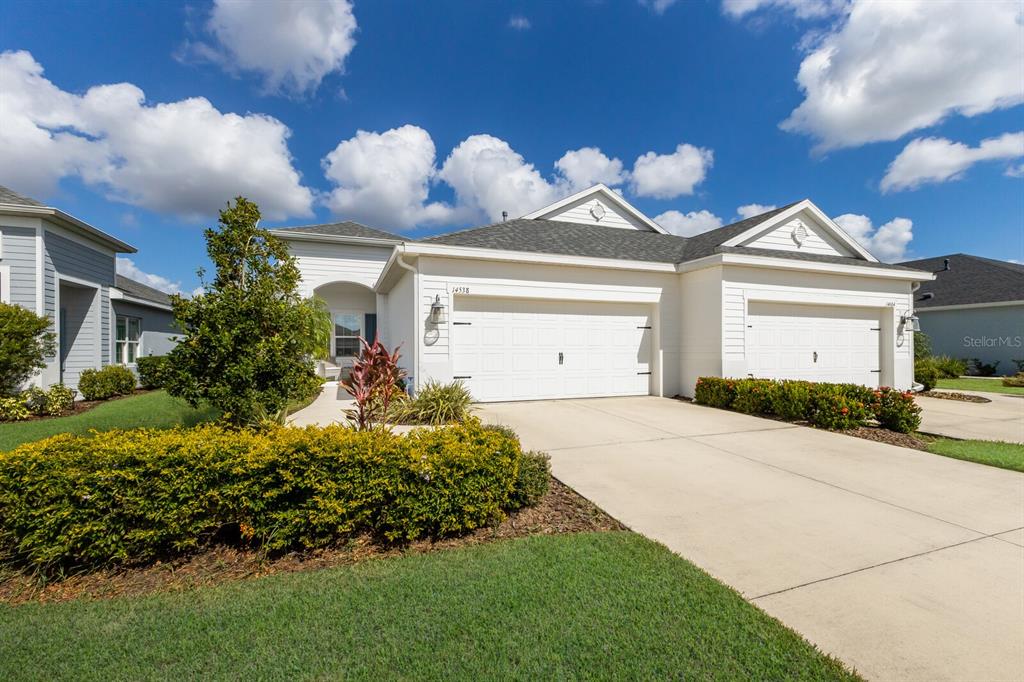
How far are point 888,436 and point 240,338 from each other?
9221 mm

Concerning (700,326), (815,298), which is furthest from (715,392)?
(815,298)

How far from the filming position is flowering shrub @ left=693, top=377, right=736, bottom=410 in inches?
344

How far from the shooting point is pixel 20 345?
8805 millimetres

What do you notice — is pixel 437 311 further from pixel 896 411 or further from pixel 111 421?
pixel 896 411

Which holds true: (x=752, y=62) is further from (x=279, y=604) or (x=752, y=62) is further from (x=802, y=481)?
(x=279, y=604)

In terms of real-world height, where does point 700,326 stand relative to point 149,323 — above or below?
below

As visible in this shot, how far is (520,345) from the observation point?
9461 mm

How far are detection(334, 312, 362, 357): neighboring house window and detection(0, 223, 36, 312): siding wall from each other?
25.0 ft

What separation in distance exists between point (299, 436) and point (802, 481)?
4938mm

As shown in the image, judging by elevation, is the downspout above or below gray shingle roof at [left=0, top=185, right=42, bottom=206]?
below

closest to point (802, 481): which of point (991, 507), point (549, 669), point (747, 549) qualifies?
point (991, 507)

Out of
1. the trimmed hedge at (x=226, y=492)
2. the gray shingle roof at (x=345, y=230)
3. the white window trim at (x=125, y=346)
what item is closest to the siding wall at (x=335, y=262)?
the gray shingle roof at (x=345, y=230)

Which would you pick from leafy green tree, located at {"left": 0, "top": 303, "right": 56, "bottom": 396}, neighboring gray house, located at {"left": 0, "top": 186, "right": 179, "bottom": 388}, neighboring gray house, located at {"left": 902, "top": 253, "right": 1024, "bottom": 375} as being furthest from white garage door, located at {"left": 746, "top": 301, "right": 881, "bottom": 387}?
leafy green tree, located at {"left": 0, "top": 303, "right": 56, "bottom": 396}

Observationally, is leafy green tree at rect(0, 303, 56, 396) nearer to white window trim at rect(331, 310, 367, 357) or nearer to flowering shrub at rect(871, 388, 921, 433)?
white window trim at rect(331, 310, 367, 357)
